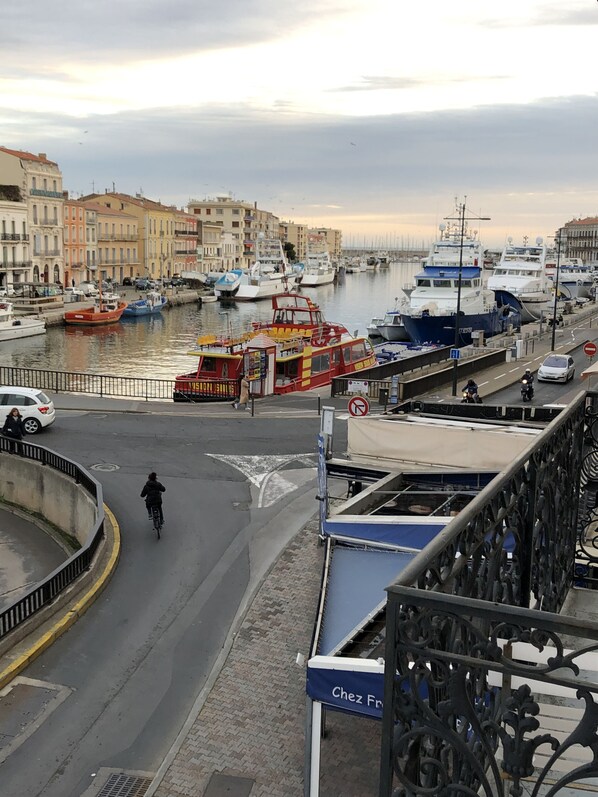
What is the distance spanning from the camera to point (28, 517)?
19438 mm

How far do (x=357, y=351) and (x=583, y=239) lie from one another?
174m

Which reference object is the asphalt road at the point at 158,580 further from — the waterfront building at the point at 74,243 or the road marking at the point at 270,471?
the waterfront building at the point at 74,243

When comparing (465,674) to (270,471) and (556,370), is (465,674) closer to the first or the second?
(270,471)

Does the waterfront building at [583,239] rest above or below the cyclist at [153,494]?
above

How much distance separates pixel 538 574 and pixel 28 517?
1592 centimetres

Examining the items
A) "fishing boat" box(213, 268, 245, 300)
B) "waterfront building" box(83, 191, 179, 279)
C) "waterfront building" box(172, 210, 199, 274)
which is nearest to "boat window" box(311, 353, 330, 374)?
"fishing boat" box(213, 268, 245, 300)

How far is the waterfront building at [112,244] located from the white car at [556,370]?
2832 inches

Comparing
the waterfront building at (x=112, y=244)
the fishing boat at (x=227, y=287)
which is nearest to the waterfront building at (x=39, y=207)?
the waterfront building at (x=112, y=244)

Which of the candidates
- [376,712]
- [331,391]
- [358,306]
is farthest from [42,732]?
[358,306]

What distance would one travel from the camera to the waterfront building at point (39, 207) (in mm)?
81438

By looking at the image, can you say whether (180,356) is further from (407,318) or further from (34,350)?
(407,318)

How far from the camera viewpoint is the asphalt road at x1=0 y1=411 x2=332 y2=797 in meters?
9.52

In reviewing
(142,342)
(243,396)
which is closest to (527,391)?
(243,396)

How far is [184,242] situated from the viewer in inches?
5039
